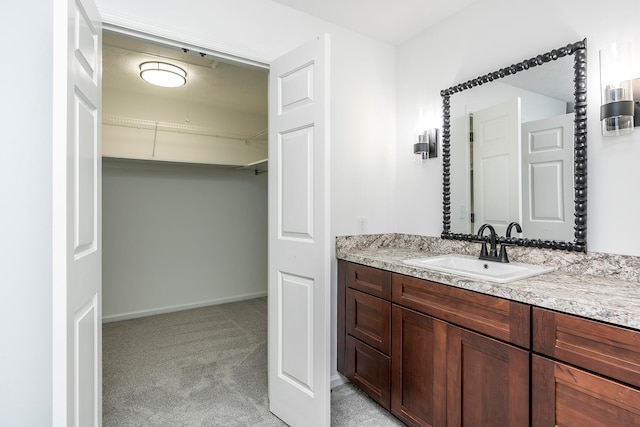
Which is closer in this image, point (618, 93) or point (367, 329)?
point (618, 93)

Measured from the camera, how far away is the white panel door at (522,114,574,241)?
66.1 inches

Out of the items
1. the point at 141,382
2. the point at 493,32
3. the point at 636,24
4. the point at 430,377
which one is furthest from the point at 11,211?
the point at 636,24

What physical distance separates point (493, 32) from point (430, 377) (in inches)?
82.1

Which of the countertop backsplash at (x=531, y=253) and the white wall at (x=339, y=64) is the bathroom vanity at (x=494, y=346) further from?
the white wall at (x=339, y=64)

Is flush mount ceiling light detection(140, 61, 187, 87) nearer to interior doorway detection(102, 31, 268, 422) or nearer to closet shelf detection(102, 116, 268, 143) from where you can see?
interior doorway detection(102, 31, 268, 422)

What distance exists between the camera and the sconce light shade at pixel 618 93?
1443 millimetres

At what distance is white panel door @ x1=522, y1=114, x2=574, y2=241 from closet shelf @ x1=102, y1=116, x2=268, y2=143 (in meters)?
3.22

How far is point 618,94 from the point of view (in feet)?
4.78

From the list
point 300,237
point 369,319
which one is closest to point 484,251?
point 369,319

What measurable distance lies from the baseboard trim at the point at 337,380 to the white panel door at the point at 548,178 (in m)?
1.61

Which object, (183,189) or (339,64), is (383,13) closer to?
(339,64)

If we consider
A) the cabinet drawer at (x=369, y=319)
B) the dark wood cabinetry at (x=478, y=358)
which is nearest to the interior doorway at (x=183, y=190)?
the cabinet drawer at (x=369, y=319)

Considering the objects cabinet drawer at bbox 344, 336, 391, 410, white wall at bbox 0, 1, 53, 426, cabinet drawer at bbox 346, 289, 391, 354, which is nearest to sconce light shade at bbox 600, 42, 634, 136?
cabinet drawer at bbox 346, 289, 391, 354

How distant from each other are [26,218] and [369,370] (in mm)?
1988
